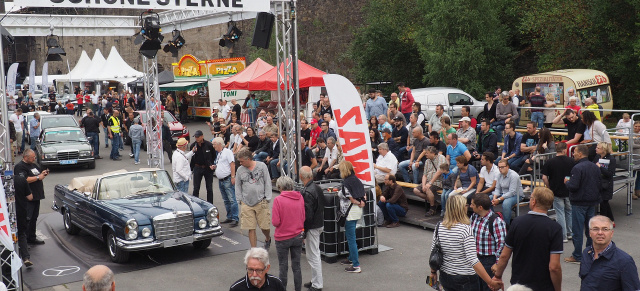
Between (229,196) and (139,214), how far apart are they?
283 cm

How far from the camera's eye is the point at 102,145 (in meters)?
27.8

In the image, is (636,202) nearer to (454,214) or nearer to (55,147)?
(454,214)

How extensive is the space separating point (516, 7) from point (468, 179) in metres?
19.2

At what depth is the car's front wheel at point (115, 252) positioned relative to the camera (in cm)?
1028

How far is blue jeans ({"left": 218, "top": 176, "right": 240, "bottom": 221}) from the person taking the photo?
12.7m

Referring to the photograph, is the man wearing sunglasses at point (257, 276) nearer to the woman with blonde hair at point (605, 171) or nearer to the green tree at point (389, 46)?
the woman with blonde hair at point (605, 171)

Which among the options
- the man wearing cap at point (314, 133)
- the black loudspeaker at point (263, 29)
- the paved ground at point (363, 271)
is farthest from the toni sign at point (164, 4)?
the man wearing cap at point (314, 133)

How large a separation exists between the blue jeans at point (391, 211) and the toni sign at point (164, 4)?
4.50 metres

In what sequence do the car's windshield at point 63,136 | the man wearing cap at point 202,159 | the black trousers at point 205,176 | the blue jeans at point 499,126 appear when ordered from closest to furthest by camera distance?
the man wearing cap at point 202,159 < the black trousers at point 205,176 < the blue jeans at point 499,126 < the car's windshield at point 63,136

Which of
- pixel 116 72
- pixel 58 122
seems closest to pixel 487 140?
pixel 58 122

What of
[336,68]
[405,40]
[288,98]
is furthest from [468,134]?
[336,68]

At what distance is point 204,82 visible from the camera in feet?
112

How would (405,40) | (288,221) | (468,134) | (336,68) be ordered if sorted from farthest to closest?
1. (336,68)
2. (405,40)
3. (468,134)
4. (288,221)

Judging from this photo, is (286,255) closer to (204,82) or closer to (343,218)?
(343,218)
